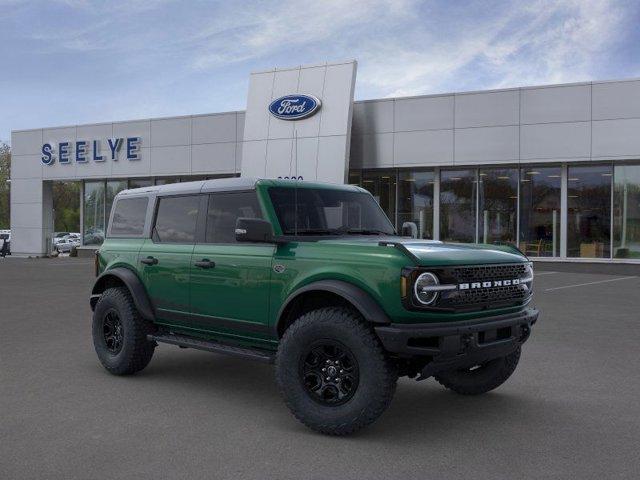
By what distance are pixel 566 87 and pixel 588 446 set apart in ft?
67.1

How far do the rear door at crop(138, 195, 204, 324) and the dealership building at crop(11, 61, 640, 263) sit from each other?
1560 centimetres

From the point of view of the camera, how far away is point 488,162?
78.9ft

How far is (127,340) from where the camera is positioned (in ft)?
22.0

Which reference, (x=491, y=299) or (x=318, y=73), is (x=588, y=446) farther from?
(x=318, y=73)

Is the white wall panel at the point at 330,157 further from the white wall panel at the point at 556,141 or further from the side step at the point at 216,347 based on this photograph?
the side step at the point at 216,347

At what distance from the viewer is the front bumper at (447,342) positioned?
4668 millimetres

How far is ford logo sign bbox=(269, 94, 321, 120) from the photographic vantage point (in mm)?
25000

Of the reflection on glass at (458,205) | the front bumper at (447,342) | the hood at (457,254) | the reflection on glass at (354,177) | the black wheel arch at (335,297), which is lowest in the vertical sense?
the front bumper at (447,342)

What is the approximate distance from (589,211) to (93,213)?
2321 cm

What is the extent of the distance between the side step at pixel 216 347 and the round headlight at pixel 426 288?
1.37 m

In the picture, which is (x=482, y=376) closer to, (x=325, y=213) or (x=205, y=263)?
(x=325, y=213)

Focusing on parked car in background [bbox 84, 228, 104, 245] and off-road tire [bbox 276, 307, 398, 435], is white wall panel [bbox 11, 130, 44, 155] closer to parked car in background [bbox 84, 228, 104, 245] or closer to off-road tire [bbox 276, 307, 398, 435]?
parked car in background [bbox 84, 228, 104, 245]

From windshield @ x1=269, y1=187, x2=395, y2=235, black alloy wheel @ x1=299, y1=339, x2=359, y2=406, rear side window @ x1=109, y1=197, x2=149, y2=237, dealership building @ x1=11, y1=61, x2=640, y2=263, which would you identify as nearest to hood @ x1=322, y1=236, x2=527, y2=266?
windshield @ x1=269, y1=187, x2=395, y2=235

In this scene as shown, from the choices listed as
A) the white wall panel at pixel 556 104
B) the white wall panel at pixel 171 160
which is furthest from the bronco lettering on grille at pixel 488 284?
the white wall panel at pixel 171 160
